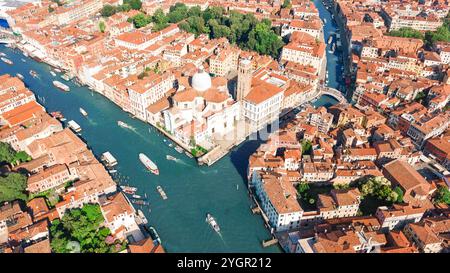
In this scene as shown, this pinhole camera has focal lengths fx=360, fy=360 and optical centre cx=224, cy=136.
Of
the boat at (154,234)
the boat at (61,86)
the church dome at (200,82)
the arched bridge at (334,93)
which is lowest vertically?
the boat at (154,234)

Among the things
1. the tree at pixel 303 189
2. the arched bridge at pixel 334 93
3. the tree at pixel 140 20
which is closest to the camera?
the tree at pixel 303 189

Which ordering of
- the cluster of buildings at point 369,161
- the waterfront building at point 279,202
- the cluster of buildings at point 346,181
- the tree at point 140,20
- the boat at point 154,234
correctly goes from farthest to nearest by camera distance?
1. the tree at point 140,20
2. the waterfront building at point 279,202
3. the boat at point 154,234
4. the cluster of buildings at point 369,161
5. the cluster of buildings at point 346,181

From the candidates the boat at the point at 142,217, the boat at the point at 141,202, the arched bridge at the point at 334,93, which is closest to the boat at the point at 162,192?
the boat at the point at 141,202

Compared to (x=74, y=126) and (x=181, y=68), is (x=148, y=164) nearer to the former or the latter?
(x=74, y=126)

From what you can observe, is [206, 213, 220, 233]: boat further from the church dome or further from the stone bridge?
the stone bridge

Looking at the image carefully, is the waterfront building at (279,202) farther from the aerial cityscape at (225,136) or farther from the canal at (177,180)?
the canal at (177,180)

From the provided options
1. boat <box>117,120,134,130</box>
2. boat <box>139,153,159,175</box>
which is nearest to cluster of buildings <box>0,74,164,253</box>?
boat <box>139,153,159,175</box>

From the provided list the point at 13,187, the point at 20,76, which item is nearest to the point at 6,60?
the point at 20,76
